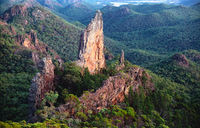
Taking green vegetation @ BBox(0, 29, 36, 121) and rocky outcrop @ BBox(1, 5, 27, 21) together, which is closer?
green vegetation @ BBox(0, 29, 36, 121)

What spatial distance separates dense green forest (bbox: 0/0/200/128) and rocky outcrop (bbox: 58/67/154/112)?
0.84m

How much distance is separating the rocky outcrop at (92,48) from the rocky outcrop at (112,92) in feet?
26.3

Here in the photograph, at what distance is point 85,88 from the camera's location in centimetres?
3167

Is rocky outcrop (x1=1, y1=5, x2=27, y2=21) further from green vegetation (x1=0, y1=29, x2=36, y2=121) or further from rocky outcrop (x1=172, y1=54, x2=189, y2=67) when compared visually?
rocky outcrop (x1=172, y1=54, x2=189, y2=67)

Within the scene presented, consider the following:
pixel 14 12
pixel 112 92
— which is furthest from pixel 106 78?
pixel 14 12

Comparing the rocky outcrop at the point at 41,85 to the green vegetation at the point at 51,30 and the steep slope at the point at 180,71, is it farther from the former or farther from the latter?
the green vegetation at the point at 51,30

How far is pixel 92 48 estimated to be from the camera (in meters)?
40.5

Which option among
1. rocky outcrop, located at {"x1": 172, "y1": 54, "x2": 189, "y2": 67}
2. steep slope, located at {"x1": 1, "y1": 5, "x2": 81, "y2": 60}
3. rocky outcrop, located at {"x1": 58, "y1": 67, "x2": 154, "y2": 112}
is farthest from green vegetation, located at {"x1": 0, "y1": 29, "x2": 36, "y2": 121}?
rocky outcrop, located at {"x1": 172, "y1": 54, "x2": 189, "y2": 67}

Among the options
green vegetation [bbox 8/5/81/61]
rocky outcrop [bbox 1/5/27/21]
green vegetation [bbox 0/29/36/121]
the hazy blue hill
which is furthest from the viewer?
the hazy blue hill

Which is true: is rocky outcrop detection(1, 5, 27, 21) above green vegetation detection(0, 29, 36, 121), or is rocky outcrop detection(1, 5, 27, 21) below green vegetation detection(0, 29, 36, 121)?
above

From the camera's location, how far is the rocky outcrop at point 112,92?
83.7 feet

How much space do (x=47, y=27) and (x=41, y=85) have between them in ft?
268

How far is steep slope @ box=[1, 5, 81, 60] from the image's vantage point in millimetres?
90625

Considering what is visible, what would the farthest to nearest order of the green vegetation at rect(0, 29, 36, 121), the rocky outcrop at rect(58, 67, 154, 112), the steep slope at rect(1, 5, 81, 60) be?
the steep slope at rect(1, 5, 81, 60) < the green vegetation at rect(0, 29, 36, 121) < the rocky outcrop at rect(58, 67, 154, 112)
